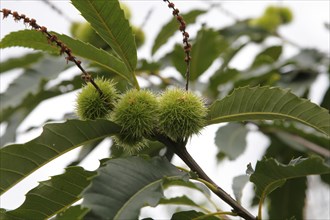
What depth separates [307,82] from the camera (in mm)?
2582

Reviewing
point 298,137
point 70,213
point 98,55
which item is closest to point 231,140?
point 298,137

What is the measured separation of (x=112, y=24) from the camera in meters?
1.25

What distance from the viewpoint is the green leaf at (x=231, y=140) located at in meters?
2.11

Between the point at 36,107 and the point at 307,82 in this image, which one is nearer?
the point at 36,107

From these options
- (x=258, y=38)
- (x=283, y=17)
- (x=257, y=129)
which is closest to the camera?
(x=257, y=129)

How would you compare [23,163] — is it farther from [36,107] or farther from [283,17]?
[283,17]

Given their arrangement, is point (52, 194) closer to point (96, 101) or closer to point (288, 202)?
point (96, 101)

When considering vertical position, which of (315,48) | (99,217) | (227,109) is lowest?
(99,217)

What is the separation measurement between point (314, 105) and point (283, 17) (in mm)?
2401

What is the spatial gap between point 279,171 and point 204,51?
49.8 inches

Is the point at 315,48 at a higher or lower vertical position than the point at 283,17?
lower

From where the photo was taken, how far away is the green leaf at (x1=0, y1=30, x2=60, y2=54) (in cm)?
134

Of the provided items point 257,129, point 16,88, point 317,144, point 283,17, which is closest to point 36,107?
→ point 16,88

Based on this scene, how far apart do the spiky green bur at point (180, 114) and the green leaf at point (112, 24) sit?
13cm
